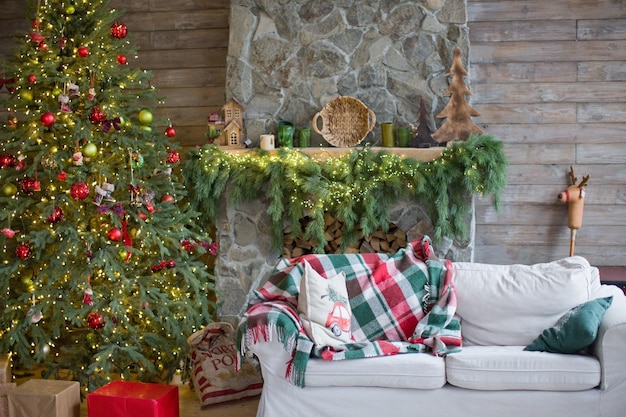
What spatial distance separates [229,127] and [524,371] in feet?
8.43

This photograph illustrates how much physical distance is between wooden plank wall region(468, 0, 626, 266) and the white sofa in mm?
1458

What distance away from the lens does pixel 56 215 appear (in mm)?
4195

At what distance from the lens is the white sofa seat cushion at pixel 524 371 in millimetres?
3438

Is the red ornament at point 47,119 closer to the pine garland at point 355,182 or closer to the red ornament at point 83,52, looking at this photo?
the red ornament at point 83,52

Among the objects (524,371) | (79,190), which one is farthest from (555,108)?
(79,190)

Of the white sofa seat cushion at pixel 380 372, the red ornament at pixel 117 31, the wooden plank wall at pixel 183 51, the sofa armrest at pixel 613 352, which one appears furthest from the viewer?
the wooden plank wall at pixel 183 51

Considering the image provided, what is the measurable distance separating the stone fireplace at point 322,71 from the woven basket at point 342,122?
9 centimetres

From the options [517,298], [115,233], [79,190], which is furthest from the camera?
[115,233]

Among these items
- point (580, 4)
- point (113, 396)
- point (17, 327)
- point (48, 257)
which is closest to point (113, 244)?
point (48, 257)

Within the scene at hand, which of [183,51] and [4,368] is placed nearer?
[4,368]

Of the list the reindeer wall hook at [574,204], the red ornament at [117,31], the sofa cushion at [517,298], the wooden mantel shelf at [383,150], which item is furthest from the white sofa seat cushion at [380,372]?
the red ornament at [117,31]

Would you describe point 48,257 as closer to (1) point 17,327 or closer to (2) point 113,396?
(1) point 17,327

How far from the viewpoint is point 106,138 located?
4410 millimetres

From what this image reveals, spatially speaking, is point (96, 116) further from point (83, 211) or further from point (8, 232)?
point (8, 232)
